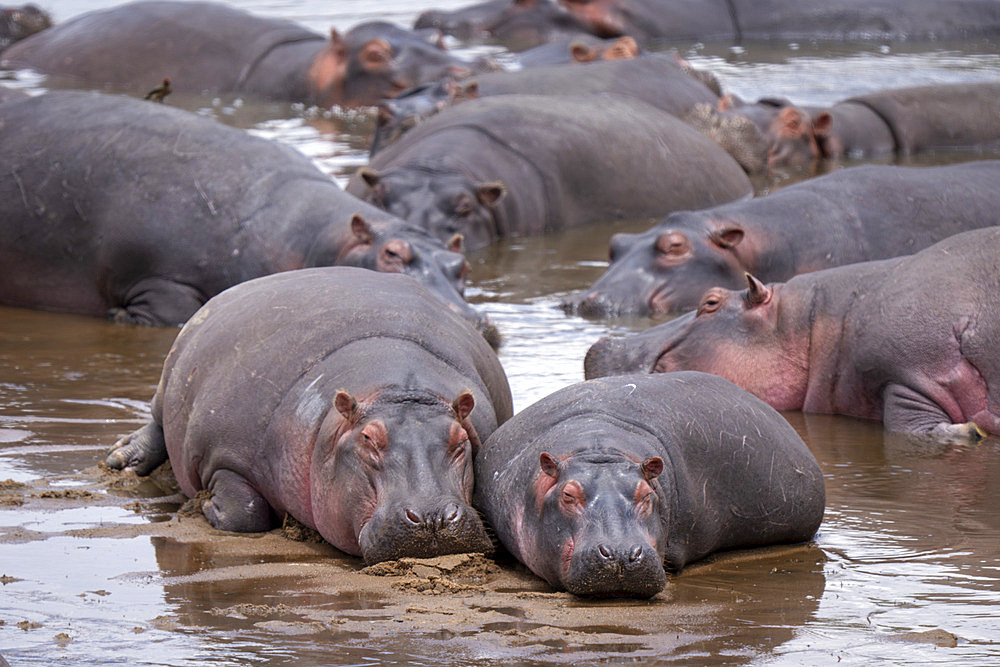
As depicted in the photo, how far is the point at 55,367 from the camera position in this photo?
7.29m

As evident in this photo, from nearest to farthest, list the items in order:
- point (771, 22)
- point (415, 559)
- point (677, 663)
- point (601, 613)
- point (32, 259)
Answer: point (677, 663), point (601, 613), point (415, 559), point (32, 259), point (771, 22)

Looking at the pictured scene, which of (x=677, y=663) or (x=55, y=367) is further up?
(x=677, y=663)

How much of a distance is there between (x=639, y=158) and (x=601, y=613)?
7.37 m

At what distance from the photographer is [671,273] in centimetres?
857

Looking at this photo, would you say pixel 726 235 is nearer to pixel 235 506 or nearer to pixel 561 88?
pixel 235 506

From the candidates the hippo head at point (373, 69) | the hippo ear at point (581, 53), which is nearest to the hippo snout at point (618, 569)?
the hippo ear at point (581, 53)

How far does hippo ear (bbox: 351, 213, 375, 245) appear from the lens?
26.4ft

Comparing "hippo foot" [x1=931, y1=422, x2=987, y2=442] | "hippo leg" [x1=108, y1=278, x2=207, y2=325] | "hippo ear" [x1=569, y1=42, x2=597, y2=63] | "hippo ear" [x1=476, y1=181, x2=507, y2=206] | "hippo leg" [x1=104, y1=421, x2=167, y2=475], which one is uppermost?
"hippo ear" [x1=569, y1=42, x2=597, y2=63]

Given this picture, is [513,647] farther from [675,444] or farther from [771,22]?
[771,22]

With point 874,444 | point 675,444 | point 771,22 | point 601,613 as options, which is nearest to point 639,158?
point 874,444

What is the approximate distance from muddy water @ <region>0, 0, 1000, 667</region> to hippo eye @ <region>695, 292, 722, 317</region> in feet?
2.15

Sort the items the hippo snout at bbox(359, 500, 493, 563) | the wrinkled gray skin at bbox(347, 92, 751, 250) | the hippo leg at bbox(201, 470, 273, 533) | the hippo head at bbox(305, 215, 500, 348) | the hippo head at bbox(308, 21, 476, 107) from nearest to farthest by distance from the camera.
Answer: the hippo snout at bbox(359, 500, 493, 563) < the hippo leg at bbox(201, 470, 273, 533) < the hippo head at bbox(305, 215, 500, 348) < the wrinkled gray skin at bbox(347, 92, 751, 250) < the hippo head at bbox(308, 21, 476, 107)

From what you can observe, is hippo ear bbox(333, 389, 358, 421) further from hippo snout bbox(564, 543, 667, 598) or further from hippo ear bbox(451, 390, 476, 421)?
hippo snout bbox(564, 543, 667, 598)

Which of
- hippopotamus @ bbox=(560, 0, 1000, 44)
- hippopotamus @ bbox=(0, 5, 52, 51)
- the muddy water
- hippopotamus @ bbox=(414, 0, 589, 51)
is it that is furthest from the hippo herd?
hippopotamus @ bbox=(560, 0, 1000, 44)
